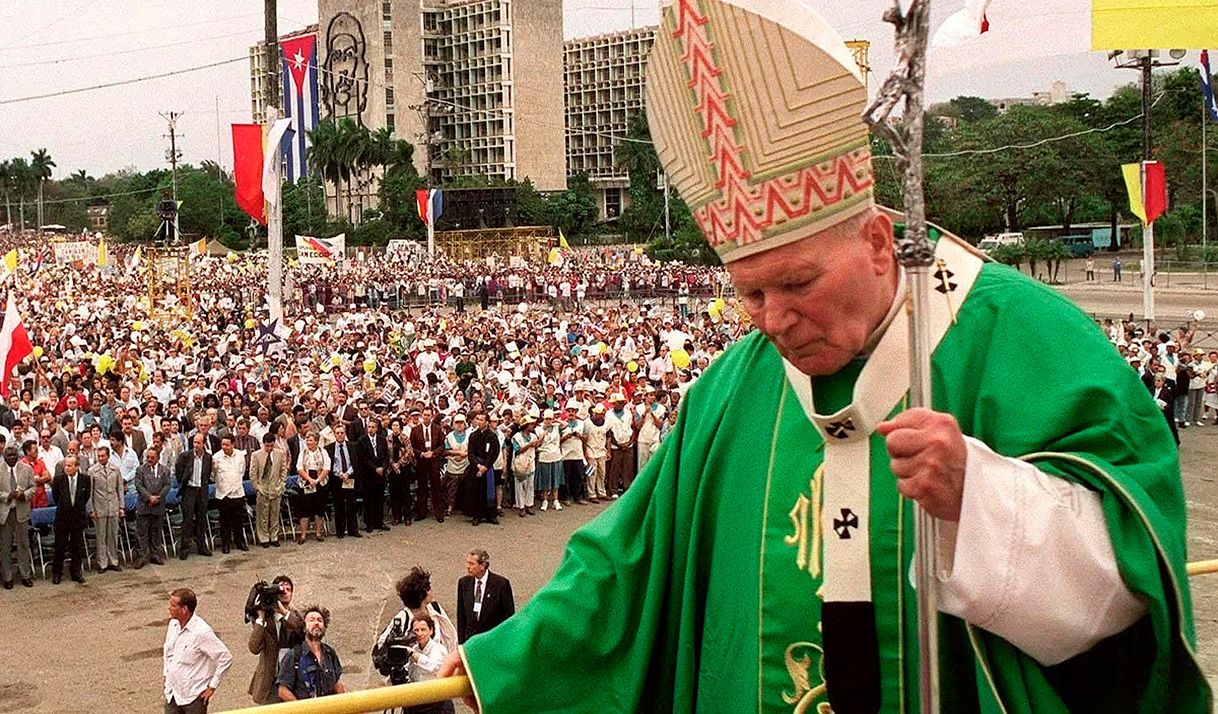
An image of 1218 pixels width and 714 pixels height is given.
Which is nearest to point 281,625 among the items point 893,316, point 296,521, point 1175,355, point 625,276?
point 893,316

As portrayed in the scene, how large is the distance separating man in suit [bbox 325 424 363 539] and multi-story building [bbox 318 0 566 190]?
8570 cm

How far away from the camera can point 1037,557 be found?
179 cm

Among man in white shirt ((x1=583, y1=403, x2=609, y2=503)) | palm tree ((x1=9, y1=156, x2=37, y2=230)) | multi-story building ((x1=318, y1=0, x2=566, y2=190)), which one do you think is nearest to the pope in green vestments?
man in white shirt ((x1=583, y1=403, x2=609, y2=503))

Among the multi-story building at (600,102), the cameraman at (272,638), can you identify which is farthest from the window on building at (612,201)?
the cameraman at (272,638)

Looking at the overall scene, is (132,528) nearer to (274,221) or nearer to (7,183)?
(274,221)

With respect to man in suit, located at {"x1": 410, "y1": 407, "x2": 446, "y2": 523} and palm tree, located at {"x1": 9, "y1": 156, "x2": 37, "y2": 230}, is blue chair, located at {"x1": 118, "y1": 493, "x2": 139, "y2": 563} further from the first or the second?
palm tree, located at {"x1": 9, "y1": 156, "x2": 37, "y2": 230}

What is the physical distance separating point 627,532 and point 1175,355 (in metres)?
18.7

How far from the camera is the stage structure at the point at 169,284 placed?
30373mm

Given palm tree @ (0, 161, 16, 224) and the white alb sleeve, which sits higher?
palm tree @ (0, 161, 16, 224)

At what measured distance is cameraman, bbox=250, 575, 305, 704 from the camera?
24.0 ft

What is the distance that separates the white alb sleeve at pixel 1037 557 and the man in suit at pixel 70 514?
1163cm

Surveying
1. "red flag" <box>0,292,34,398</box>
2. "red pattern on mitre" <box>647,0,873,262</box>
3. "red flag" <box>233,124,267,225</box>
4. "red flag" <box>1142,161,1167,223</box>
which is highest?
Answer: "red flag" <box>233,124,267,225</box>

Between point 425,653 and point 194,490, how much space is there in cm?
685

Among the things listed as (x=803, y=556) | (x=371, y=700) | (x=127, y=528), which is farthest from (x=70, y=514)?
(x=803, y=556)
